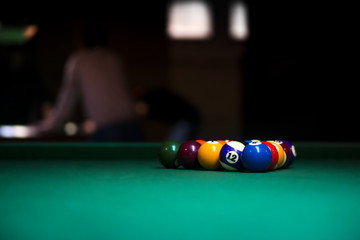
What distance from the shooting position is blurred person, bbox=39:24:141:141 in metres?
4.00

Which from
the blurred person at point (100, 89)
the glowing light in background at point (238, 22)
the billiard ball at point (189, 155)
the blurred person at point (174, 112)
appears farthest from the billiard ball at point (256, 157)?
the glowing light in background at point (238, 22)

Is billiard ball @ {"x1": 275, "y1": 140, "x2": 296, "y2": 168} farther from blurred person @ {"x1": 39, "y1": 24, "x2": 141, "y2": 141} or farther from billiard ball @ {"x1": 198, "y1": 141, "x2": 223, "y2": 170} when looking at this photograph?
blurred person @ {"x1": 39, "y1": 24, "x2": 141, "y2": 141}

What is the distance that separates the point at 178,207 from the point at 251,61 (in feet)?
24.8

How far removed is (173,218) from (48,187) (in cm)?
50

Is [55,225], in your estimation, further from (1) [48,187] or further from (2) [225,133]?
(2) [225,133]

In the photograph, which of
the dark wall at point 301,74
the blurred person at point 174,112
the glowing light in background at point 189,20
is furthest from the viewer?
the glowing light in background at point 189,20

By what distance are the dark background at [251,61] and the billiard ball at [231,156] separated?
20.7ft

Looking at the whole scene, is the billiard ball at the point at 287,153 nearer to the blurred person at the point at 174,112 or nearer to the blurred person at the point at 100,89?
the blurred person at the point at 100,89

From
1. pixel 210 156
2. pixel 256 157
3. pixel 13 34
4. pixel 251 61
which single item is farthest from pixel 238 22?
pixel 256 157

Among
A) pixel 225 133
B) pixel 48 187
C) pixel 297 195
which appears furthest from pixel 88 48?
pixel 225 133

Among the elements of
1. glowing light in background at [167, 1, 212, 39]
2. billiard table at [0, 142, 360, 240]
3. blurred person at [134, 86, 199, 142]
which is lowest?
blurred person at [134, 86, 199, 142]

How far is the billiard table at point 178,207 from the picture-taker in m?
1.11

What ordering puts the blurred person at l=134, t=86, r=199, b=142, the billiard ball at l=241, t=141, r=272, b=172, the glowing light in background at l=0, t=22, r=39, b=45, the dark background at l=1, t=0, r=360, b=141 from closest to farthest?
the billiard ball at l=241, t=141, r=272, b=172
the blurred person at l=134, t=86, r=199, b=142
the glowing light in background at l=0, t=22, r=39, b=45
the dark background at l=1, t=0, r=360, b=141

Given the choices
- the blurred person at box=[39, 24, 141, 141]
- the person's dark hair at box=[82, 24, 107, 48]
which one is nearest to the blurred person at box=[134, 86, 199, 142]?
the blurred person at box=[39, 24, 141, 141]
